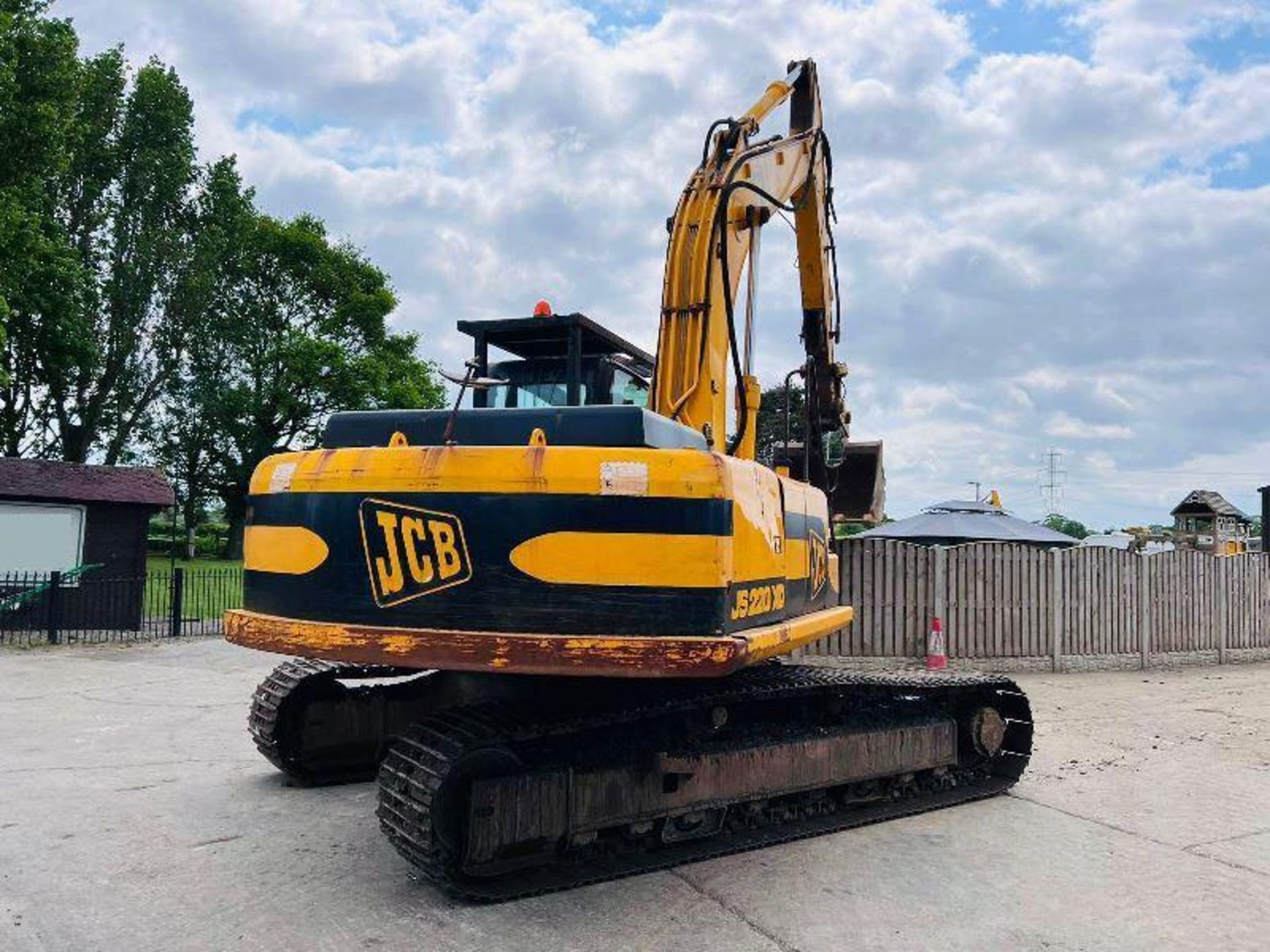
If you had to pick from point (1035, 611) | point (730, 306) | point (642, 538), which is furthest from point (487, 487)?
point (1035, 611)

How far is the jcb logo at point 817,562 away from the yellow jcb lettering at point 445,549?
84.6 inches

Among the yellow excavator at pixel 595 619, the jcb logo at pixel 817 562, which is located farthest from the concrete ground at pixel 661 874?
the jcb logo at pixel 817 562

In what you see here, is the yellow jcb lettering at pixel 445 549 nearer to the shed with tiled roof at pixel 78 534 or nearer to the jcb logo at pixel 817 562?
the jcb logo at pixel 817 562

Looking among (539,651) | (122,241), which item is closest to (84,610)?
(539,651)

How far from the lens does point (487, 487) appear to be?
3.78m

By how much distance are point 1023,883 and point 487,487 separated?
3.03 metres

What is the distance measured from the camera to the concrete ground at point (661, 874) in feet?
12.6

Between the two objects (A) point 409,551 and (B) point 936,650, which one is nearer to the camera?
(A) point 409,551

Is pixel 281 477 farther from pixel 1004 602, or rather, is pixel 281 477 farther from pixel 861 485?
pixel 1004 602

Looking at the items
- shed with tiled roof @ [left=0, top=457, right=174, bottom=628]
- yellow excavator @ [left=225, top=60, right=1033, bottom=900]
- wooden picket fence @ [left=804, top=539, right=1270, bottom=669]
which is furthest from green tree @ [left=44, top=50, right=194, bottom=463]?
yellow excavator @ [left=225, top=60, right=1033, bottom=900]

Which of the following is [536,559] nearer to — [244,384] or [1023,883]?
[1023,883]

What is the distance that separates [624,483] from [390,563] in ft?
3.27

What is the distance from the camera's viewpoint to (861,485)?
9.41m

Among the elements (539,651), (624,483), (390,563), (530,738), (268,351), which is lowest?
(530,738)
